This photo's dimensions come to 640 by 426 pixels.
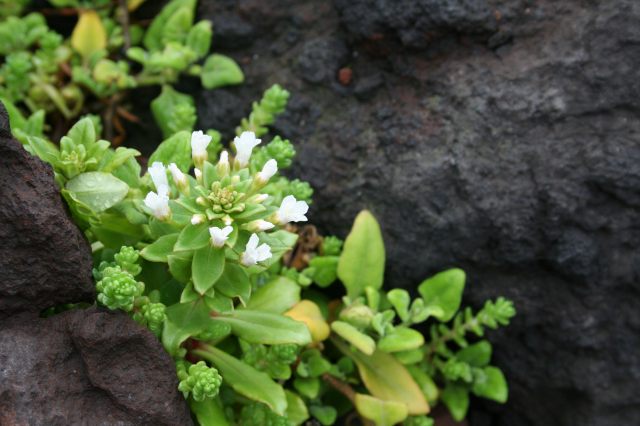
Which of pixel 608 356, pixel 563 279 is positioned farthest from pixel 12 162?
pixel 608 356

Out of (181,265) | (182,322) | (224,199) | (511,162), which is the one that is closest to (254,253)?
(224,199)

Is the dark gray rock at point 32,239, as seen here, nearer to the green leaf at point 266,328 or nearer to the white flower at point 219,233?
the white flower at point 219,233

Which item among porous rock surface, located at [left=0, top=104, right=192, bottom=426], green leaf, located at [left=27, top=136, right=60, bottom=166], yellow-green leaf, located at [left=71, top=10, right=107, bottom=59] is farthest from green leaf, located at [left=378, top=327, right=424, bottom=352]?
yellow-green leaf, located at [left=71, top=10, right=107, bottom=59]

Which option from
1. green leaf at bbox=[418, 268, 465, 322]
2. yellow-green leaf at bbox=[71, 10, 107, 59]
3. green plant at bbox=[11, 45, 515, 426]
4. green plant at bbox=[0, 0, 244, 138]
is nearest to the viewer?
green plant at bbox=[11, 45, 515, 426]

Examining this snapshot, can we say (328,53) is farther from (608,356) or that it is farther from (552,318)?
(608,356)

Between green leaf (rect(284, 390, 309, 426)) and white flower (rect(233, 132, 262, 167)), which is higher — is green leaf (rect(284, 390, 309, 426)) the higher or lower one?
the lower one

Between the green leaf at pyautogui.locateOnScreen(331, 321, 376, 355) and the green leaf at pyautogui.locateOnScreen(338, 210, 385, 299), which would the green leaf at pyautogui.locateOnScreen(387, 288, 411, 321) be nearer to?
the green leaf at pyautogui.locateOnScreen(338, 210, 385, 299)

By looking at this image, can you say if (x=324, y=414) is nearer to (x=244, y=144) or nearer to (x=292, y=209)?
(x=292, y=209)
